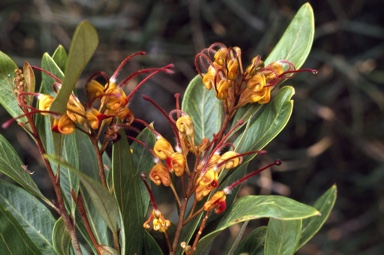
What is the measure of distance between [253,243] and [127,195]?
160 millimetres

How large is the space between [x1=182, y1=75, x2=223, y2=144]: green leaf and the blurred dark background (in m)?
1.15

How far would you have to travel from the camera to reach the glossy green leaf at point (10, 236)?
53 cm

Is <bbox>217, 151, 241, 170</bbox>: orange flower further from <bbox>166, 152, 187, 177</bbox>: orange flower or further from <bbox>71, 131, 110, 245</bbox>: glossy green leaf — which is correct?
<bbox>71, 131, 110, 245</bbox>: glossy green leaf

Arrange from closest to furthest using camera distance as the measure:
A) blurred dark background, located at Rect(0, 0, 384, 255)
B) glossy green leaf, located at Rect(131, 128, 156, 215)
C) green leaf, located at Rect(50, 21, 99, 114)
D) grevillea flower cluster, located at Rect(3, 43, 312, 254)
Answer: green leaf, located at Rect(50, 21, 99, 114)
grevillea flower cluster, located at Rect(3, 43, 312, 254)
glossy green leaf, located at Rect(131, 128, 156, 215)
blurred dark background, located at Rect(0, 0, 384, 255)

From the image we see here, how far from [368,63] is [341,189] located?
0.56 meters

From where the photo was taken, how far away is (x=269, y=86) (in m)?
0.59

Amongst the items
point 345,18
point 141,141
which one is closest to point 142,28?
point 345,18

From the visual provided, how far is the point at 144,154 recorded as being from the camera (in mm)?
611

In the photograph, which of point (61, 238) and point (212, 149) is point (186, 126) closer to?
point (212, 149)

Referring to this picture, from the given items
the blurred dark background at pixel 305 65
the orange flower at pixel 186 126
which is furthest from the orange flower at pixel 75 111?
the blurred dark background at pixel 305 65

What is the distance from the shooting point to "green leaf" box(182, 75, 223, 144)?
67 cm

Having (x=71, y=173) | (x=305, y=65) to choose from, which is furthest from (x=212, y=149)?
(x=305, y=65)

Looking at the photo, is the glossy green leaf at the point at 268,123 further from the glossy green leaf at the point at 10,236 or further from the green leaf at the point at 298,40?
the glossy green leaf at the point at 10,236

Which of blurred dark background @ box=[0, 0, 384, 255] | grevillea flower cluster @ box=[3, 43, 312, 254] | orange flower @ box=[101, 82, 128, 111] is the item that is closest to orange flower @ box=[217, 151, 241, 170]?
grevillea flower cluster @ box=[3, 43, 312, 254]
